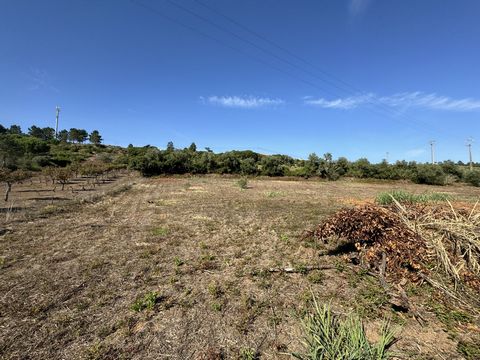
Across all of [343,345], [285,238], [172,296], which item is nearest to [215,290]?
[172,296]

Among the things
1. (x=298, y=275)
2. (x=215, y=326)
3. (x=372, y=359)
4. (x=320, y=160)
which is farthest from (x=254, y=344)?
(x=320, y=160)

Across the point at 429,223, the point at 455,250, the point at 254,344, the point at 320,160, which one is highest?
the point at 320,160

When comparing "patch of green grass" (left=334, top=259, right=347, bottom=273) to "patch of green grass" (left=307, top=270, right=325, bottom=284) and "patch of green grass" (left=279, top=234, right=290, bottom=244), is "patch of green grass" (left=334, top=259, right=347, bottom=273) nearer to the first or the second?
"patch of green grass" (left=307, top=270, right=325, bottom=284)

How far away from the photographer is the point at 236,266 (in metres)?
7.04

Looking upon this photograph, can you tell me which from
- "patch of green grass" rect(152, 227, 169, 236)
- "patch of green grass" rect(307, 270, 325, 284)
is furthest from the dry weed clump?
"patch of green grass" rect(152, 227, 169, 236)

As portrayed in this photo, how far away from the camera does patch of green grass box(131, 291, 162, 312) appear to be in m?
4.89

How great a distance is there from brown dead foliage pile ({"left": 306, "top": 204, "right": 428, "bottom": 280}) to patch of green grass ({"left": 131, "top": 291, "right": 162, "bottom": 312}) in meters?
4.29

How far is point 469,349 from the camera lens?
12.7ft

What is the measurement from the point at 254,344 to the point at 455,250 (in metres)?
4.96

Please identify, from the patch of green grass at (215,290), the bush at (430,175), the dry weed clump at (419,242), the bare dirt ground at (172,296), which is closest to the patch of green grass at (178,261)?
the bare dirt ground at (172,296)

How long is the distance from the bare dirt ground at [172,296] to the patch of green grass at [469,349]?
0.08 m

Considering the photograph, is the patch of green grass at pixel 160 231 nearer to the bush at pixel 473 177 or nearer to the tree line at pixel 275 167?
the tree line at pixel 275 167

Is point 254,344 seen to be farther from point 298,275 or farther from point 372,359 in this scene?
point 298,275

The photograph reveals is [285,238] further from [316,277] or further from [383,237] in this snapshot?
[383,237]
